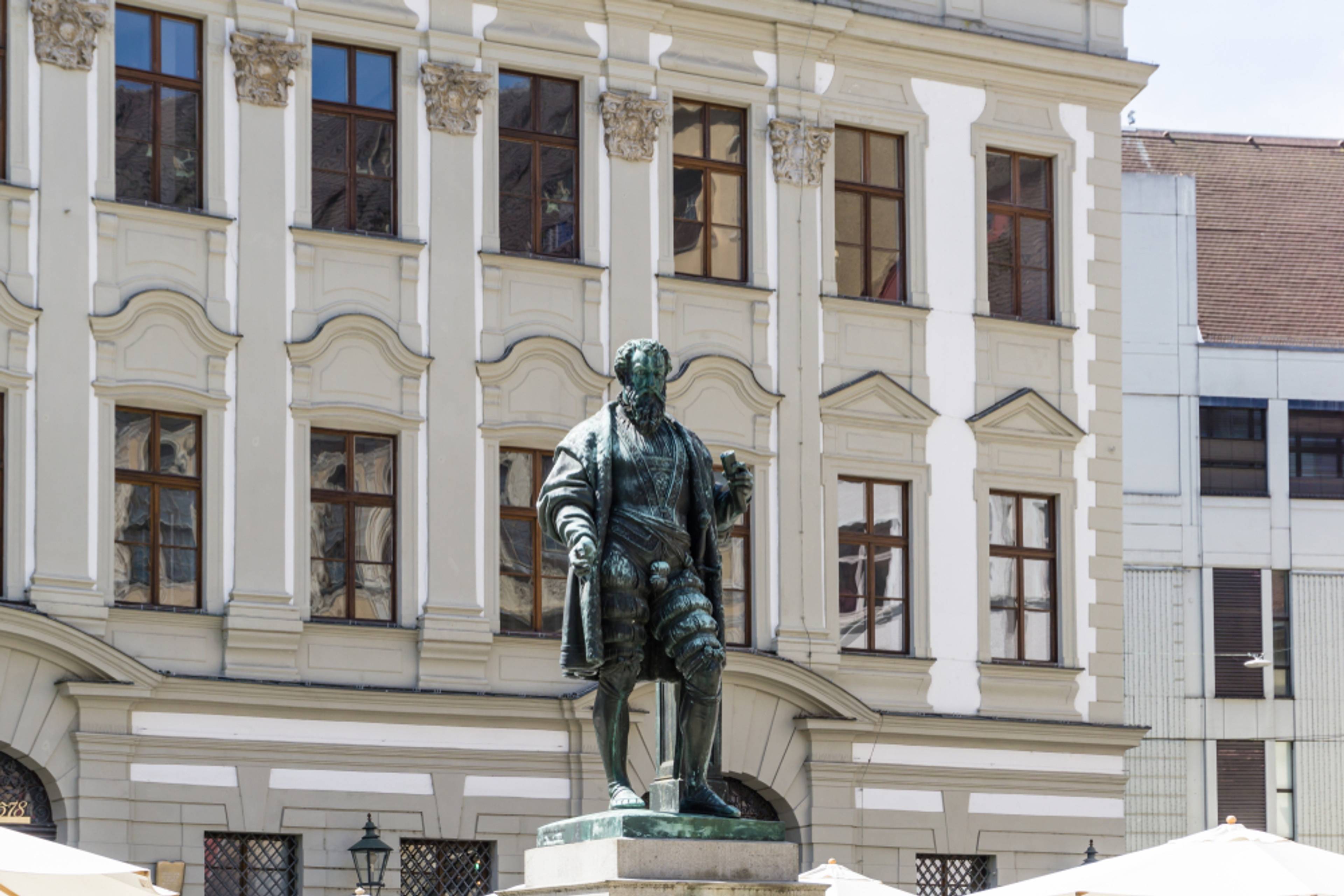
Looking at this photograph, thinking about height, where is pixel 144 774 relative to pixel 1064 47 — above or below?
below

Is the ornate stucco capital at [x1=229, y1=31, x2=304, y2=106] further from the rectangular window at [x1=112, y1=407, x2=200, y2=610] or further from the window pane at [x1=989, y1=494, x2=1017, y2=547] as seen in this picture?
the window pane at [x1=989, y1=494, x2=1017, y2=547]

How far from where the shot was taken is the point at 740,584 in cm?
2323

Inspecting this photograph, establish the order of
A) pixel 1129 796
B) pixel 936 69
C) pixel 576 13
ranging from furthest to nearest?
pixel 1129 796, pixel 936 69, pixel 576 13

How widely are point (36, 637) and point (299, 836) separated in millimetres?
2878

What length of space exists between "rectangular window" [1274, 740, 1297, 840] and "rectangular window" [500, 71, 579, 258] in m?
14.5

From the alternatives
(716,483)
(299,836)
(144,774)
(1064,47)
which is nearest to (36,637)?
(144,774)

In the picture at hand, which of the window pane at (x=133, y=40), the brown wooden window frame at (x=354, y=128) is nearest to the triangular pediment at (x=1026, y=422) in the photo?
the brown wooden window frame at (x=354, y=128)

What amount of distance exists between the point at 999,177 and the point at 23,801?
11225mm

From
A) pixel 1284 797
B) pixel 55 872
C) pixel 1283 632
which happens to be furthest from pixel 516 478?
pixel 1284 797

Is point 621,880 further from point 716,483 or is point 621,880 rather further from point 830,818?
point 830,818

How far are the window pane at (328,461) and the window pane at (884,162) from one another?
240 inches

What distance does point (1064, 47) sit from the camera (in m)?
25.4

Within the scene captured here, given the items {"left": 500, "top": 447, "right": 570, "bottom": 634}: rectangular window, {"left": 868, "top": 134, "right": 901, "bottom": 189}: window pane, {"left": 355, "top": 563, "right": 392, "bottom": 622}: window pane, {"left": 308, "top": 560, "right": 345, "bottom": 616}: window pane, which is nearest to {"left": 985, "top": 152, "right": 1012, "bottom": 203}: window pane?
{"left": 868, "top": 134, "right": 901, "bottom": 189}: window pane

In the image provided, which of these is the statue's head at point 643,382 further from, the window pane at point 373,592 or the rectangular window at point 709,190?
the rectangular window at point 709,190
